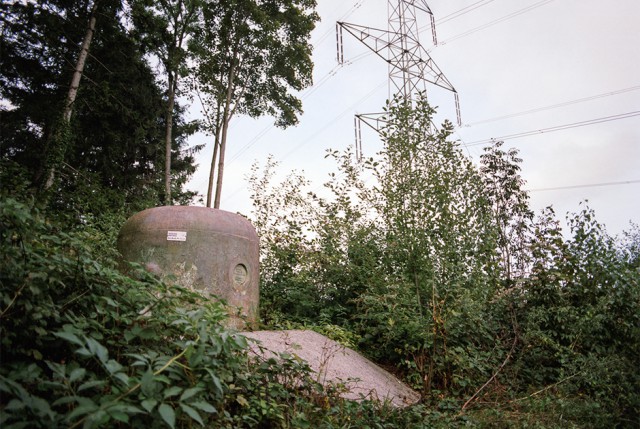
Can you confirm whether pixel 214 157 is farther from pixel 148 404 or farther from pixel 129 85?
pixel 148 404

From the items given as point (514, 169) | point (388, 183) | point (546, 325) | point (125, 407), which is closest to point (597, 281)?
point (546, 325)

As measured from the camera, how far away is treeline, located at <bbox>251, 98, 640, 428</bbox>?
215 inches

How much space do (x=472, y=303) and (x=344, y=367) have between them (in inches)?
80.0

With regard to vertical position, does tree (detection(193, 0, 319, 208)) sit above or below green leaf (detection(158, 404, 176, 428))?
above

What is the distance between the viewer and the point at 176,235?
5.59 m

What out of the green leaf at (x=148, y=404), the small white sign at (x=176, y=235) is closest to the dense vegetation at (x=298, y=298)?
the green leaf at (x=148, y=404)

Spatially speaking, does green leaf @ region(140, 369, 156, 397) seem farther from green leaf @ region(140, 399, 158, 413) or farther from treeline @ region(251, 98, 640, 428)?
treeline @ region(251, 98, 640, 428)

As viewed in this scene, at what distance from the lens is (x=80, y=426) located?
1.86 m

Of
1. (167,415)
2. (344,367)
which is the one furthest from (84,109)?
(167,415)

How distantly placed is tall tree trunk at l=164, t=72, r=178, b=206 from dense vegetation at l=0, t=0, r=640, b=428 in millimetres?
365

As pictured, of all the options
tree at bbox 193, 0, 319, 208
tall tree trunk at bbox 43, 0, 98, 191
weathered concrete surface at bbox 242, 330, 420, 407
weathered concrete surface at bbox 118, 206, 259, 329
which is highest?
tree at bbox 193, 0, 319, 208

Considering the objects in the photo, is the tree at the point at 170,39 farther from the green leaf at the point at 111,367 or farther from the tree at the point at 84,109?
the green leaf at the point at 111,367

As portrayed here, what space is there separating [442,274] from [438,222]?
78cm

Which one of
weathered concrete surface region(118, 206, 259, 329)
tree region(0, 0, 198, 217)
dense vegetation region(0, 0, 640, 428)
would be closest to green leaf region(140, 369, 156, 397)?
dense vegetation region(0, 0, 640, 428)
